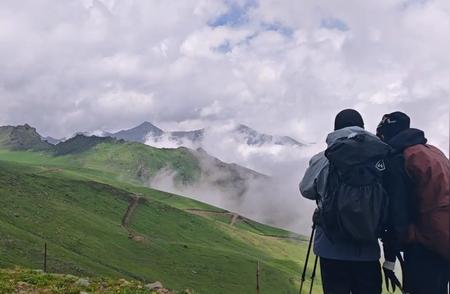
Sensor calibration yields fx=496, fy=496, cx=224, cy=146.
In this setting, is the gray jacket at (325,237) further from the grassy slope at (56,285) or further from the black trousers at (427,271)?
the grassy slope at (56,285)

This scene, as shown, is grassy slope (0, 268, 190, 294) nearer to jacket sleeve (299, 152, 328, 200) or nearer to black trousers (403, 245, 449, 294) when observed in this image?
jacket sleeve (299, 152, 328, 200)

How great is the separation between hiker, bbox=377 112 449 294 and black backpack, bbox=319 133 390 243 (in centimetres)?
30

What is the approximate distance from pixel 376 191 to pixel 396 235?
2.65 feet

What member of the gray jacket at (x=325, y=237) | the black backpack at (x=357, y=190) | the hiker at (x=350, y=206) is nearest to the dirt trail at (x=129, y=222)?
the gray jacket at (x=325, y=237)

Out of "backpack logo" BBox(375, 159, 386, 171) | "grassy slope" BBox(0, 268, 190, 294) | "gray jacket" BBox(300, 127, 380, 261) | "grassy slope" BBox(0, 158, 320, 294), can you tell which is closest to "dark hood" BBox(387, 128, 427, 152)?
"backpack logo" BBox(375, 159, 386, 171)

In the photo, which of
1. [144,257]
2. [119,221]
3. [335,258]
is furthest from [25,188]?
[335,258]

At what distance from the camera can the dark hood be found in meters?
8.85

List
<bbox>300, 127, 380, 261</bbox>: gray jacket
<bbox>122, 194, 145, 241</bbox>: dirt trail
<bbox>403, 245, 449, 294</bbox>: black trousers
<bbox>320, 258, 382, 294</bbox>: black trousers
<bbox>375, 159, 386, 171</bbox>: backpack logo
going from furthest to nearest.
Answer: <bbox>122, 194, 145, 241</bbox>: dirt trail
<bbox>320, 258, 382, 294</bbox>: black trousers
<bbox>300, 127, 380, 261</bbox>: gray jacket
<bbox>375, 159, 386, 171</bbox>: backpack logo
<bbox>403, 245, 449, 294</bbox>: black trousers

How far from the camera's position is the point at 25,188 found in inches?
5674

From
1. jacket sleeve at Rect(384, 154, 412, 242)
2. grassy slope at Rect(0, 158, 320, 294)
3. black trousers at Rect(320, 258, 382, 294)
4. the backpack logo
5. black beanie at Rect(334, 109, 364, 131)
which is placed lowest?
grassy slope at Rect(0, 158, 320, 294)

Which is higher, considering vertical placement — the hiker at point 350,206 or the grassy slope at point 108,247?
the hiker at point 350,206

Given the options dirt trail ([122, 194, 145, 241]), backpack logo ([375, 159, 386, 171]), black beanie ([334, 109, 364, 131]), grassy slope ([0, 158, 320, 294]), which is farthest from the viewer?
dirt trail ([122, 194, 145, 241])

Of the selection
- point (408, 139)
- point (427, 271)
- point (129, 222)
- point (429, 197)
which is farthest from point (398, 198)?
point (129, 222)

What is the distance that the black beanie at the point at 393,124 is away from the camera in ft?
30.6
